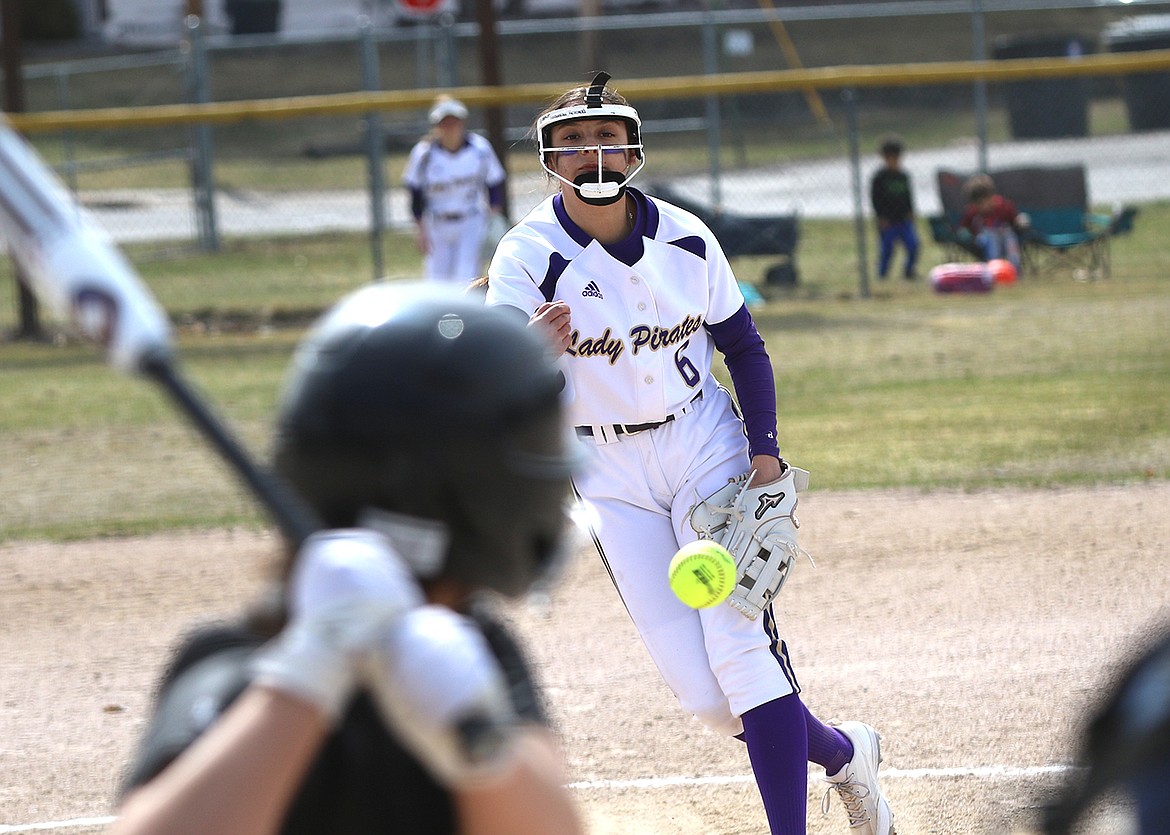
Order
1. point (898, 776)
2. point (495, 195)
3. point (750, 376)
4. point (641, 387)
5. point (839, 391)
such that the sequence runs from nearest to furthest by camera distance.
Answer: point (641, 387) → point (750, 376) → point (898, 776) → point (839, 391) → point (495, 195)

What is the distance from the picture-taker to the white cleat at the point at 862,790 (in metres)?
3.98

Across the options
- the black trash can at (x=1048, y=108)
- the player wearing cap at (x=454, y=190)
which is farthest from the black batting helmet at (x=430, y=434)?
the black trash can at (x=1048, y=108)

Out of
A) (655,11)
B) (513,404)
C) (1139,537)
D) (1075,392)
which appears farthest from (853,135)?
(655,11)

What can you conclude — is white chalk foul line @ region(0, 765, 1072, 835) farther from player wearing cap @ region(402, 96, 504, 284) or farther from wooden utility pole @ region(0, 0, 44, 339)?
wooden utility pole @ region(0, 0, 44, 339)

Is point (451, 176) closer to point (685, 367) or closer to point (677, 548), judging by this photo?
point (685, 367)

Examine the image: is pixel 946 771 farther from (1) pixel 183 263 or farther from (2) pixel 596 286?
(1) pixel 183 263

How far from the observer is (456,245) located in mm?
14266

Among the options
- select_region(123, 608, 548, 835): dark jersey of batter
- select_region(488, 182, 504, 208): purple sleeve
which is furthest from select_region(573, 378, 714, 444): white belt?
select_region(488, 182, 504, 208): purple sleeve

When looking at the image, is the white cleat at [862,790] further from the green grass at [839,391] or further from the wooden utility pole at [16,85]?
the wooden utility pole at [16,85]

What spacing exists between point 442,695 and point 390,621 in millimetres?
88

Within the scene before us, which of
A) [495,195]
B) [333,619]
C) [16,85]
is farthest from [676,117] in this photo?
[333,619]

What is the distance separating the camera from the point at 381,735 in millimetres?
1595

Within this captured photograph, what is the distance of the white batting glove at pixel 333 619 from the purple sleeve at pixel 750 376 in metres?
2.61

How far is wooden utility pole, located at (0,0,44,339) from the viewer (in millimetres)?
14727
